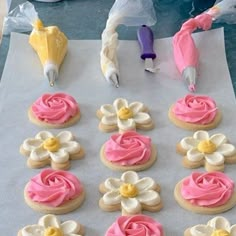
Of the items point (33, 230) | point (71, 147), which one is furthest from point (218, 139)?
point (33, 230)

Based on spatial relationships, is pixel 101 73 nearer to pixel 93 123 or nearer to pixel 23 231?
pixel 93 123

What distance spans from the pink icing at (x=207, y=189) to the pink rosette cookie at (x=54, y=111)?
0.81ft

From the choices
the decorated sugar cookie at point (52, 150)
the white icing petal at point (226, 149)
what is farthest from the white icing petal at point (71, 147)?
the white icing petal at point (226, 149)

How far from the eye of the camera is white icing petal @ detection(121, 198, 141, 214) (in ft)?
2.99

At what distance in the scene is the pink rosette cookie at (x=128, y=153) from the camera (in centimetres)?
100

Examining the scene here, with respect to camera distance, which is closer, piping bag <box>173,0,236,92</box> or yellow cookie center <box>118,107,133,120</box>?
yellow cookie center <box>118,107,133,120</box>

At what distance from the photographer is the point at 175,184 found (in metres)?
0.97

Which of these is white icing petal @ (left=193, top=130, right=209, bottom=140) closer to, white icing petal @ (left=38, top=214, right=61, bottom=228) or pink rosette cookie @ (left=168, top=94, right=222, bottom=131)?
pink rosette cookie @ (left=168, top=94, right=222, bottom=131)

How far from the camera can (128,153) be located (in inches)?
39.2

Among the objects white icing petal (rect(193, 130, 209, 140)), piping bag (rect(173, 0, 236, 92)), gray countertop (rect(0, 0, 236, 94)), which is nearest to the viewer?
white icing petal (rect(193, 130, 209, 140))

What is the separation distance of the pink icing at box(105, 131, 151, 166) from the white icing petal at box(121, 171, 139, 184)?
0.09ft

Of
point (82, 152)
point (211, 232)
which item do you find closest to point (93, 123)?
point (82, 152)

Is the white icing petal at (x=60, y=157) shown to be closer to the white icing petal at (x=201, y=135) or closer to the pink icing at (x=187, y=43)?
the white icing petal at (x=201, y=135)

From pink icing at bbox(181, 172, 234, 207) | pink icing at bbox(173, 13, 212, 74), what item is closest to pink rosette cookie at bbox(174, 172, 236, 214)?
pink icing at bbox(181, 172, 234, 207)
